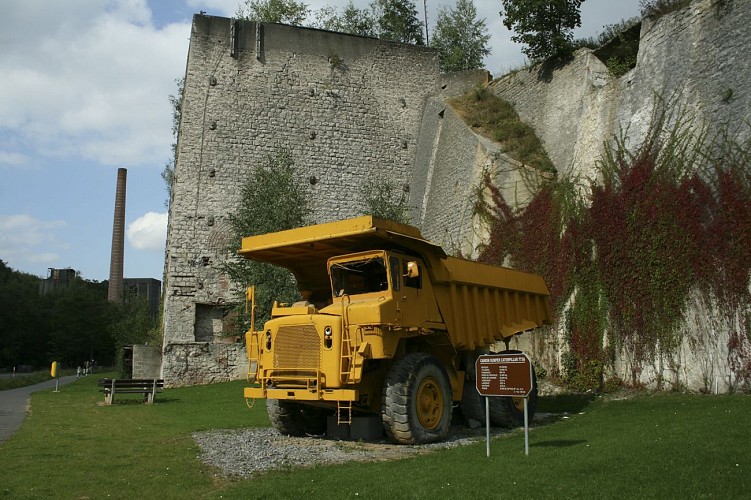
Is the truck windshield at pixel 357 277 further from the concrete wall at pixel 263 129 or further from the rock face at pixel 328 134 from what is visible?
the concrete wall at pixel 263 129

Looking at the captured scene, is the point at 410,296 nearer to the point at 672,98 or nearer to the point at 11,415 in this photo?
the point at 11,415

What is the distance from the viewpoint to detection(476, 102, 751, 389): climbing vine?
46.4 feet

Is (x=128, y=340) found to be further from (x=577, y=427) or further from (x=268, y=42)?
(x=577, y=427)

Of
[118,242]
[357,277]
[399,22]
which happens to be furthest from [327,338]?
[118,242]

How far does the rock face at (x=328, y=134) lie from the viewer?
2241 centimetres

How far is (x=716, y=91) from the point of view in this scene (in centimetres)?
1587

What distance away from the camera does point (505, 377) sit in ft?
29.2

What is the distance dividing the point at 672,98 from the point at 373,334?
1137 cm

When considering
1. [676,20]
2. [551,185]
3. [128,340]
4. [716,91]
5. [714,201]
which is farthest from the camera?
[128,340]

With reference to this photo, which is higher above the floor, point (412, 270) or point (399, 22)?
point (399, 22)

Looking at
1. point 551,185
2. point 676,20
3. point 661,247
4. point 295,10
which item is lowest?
point 661,247

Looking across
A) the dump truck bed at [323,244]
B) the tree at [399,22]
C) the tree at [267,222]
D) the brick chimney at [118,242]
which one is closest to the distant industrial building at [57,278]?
the brick chimney at [118,242]

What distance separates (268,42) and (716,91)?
59.7 ft

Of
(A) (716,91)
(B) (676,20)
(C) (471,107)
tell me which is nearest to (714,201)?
(A) (716,91)
